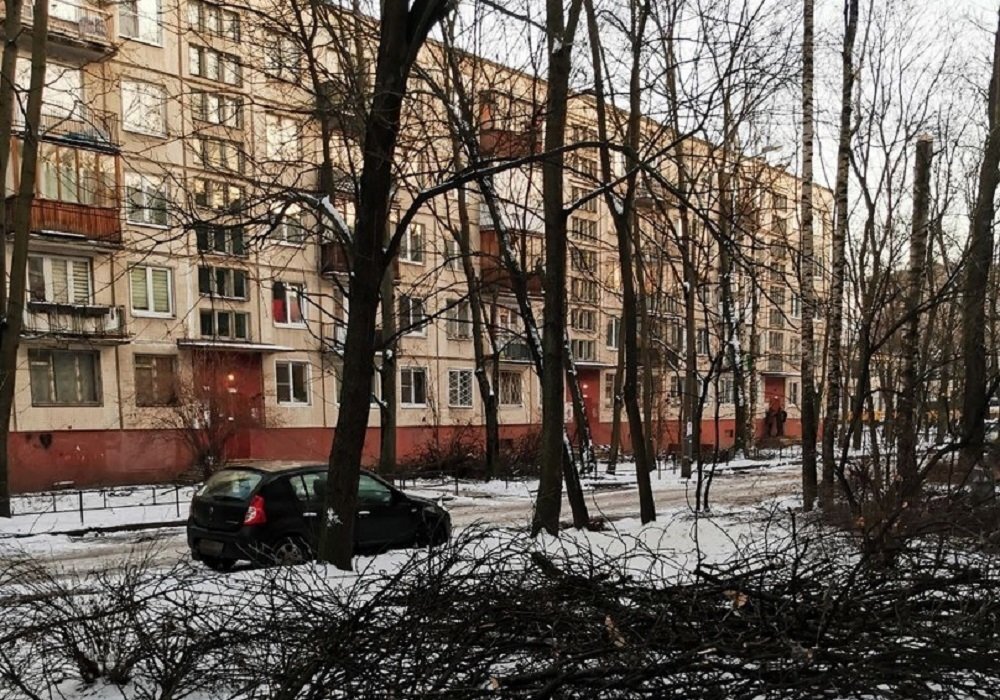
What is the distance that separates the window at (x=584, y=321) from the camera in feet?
135

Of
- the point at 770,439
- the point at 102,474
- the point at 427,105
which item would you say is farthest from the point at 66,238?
the point at 770,439

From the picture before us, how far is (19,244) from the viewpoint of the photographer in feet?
50.4

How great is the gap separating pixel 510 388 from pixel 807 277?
2576cm

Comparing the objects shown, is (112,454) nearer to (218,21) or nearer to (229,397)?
(229,397)

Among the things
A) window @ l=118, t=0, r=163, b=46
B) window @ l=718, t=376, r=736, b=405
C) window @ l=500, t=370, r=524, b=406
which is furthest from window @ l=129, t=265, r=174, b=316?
window @ l=718, t=376, r=736, b=405

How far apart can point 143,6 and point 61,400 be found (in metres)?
14.5

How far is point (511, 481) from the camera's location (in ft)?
81.0

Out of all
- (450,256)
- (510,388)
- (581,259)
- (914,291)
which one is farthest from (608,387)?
(450,256)

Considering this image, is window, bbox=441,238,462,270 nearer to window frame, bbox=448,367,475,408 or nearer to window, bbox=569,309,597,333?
window frame, bbox=448,367,475,408

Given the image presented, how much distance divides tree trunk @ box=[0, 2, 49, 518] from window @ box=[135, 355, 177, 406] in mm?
11076

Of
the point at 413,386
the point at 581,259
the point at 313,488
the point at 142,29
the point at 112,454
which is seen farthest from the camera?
the point at 413,386

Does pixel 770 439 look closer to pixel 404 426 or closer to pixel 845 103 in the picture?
pixel 404 426

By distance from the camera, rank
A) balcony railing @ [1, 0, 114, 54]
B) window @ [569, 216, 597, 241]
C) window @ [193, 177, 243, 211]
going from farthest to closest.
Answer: balcony railing @ [1, 0, 114, 54], window @ [569, 216, 597, 241], window @ [193, 177, 243, 211]

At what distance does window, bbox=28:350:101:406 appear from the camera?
78.9 ft
